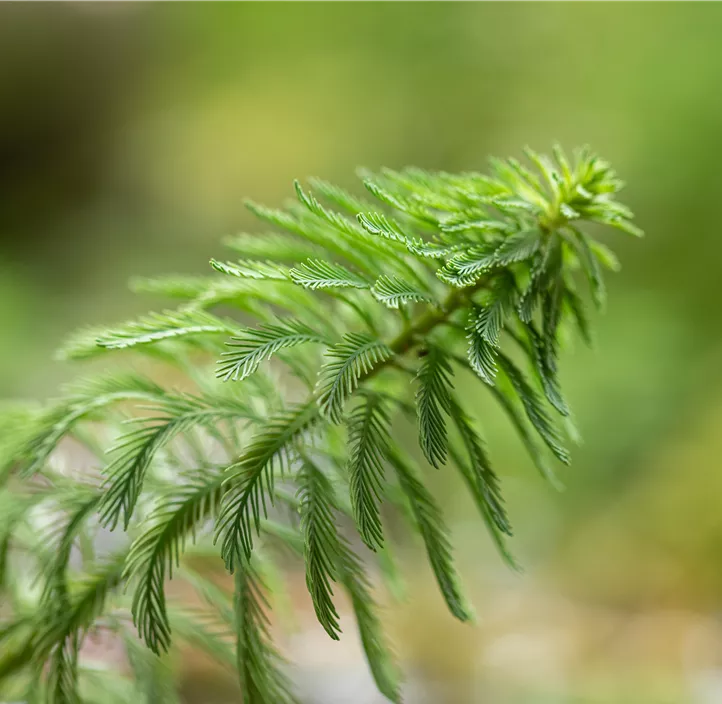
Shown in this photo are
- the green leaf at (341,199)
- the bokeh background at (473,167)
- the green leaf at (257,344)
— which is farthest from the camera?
the bokeh background at (473,167)

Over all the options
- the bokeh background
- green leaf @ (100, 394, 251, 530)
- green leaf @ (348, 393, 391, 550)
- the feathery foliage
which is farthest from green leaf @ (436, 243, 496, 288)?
the bokeh background

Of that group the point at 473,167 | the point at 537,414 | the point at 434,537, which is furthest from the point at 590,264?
the point at 473,167

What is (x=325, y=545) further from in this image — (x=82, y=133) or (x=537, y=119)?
(x=82, y=133)

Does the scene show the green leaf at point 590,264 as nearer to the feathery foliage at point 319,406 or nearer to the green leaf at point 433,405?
the feathery foliage at point 319,406

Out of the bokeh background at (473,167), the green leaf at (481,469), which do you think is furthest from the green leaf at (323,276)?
the bokeh background at (473,167)

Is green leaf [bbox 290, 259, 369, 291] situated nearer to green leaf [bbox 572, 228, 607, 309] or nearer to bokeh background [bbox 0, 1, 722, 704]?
green leaf [bbox 572, 228, 607, 309]

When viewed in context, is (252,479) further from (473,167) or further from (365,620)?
(473,167)

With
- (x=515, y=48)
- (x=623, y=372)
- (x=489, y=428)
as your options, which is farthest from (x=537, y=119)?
(x=489, y=428)
